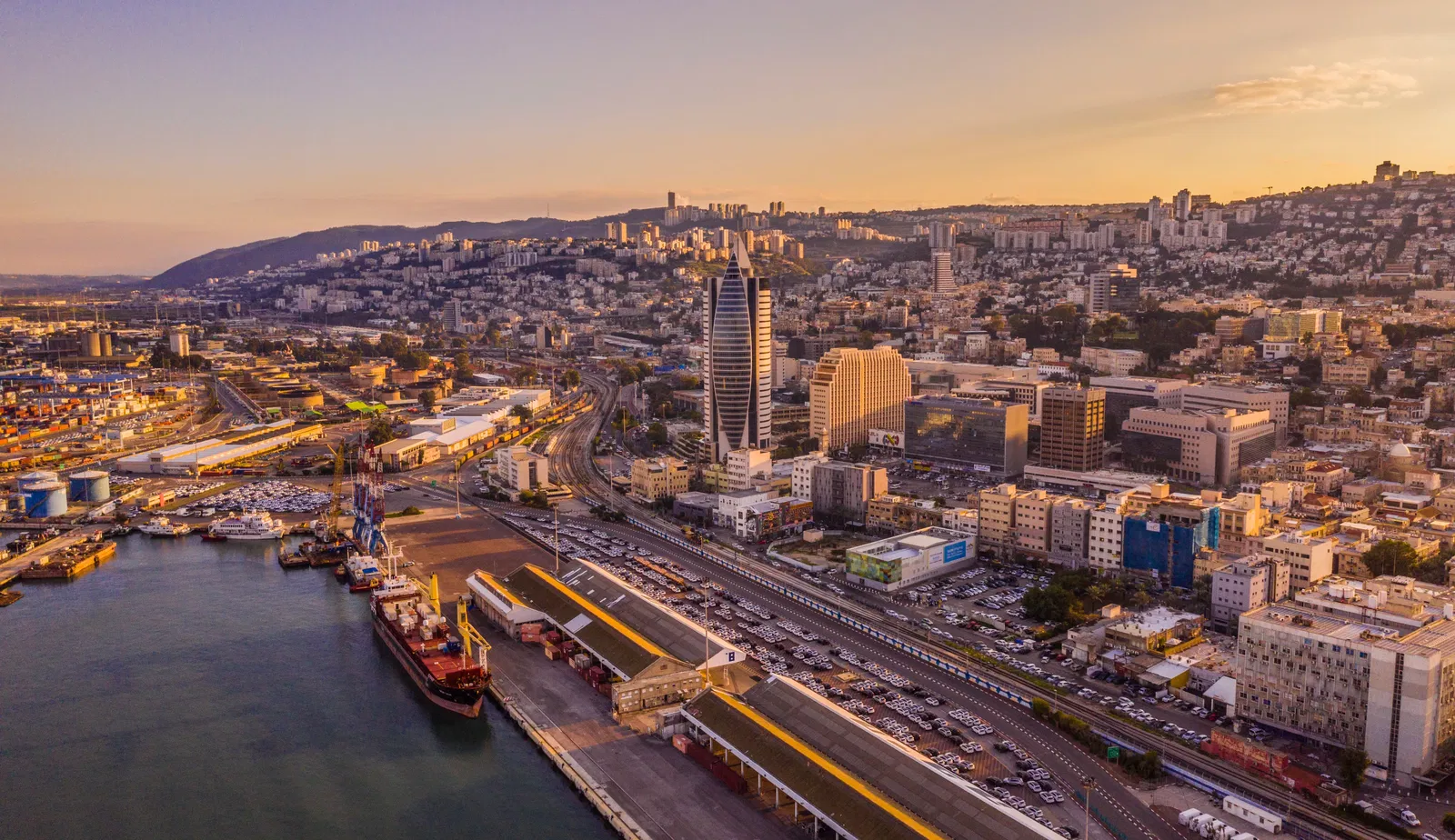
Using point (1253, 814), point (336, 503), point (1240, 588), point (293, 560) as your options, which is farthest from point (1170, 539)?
point (336, 503)

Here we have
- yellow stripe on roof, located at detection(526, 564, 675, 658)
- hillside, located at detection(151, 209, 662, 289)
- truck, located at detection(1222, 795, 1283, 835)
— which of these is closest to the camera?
truck, located at detection(1222, 795, 1283, 835)

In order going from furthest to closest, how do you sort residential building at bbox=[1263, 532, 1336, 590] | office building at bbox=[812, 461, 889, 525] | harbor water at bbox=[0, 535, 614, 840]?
office building at bbox=[812, 461, 889, 525] → residential building at bbox=[1263, 532, 1336, 590] → harbor water at bbox=[0, 535, 614, 840]

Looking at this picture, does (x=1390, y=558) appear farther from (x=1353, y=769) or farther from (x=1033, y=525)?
(x=1353, y=769)

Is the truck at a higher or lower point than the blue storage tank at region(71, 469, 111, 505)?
lower

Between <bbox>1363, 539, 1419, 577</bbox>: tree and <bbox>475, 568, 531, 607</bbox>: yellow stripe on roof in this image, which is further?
<bbox>1363, 539, 1419, 577</bbox>: tree

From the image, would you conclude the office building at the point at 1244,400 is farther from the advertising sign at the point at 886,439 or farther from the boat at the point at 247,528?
the boat at the point at 247,528

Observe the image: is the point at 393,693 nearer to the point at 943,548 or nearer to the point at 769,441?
the point at 943,548

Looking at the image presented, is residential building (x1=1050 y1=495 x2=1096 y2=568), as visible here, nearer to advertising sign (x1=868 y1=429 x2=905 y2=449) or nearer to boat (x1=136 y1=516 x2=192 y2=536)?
advertising sign (x1=868 y1=429 x2=905 y2=449)

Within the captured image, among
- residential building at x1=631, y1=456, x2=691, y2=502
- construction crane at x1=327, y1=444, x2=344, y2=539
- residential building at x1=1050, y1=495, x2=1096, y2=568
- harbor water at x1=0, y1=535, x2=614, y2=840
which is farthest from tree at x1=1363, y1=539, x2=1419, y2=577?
construction crane at x1=327, y1=444, x2=344, y2=539
